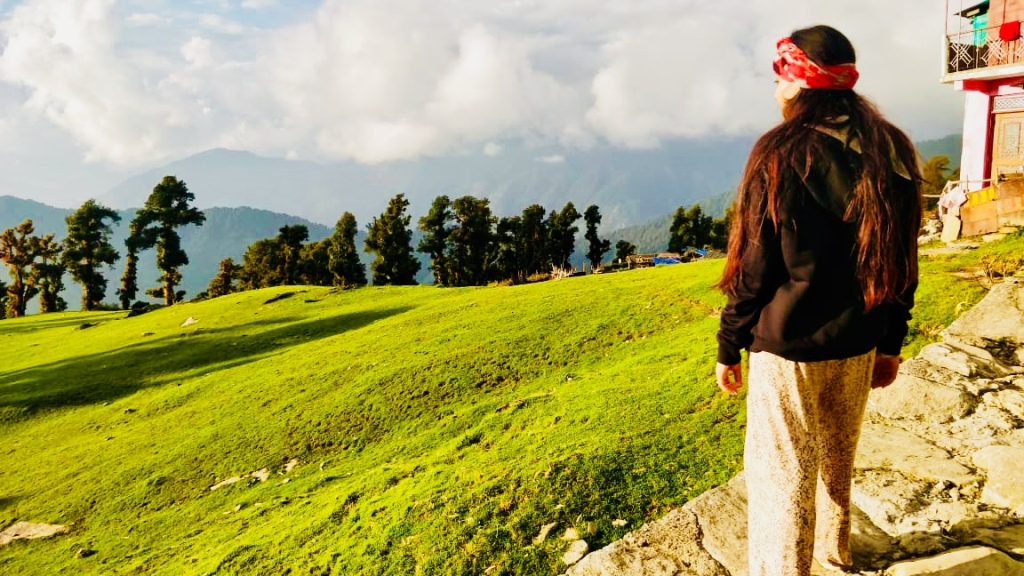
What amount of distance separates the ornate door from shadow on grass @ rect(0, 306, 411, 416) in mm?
22588

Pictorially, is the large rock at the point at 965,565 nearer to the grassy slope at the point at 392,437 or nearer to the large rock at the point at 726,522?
the large rock at the point at 726,522

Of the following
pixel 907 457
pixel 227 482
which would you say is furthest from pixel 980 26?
pixel 227 482

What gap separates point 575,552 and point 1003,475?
302 cm

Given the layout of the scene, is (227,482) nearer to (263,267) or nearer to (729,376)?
(729,376)

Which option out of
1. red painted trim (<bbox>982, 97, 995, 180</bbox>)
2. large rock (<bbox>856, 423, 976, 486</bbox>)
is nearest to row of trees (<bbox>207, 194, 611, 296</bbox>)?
red painted trim (<bbox>982, 97, 995, 180</bbox>)

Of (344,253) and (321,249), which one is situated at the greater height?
(321,249)

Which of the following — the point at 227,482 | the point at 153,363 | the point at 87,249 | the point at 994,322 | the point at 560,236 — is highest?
the point at 560,236

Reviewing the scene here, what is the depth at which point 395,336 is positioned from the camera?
57.4ft

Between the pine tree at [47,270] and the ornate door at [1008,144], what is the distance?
73.5m

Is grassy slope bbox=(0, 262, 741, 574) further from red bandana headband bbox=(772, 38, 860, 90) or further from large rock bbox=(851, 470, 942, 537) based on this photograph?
red bandana headband bbox=(772, 38, 860, 90)

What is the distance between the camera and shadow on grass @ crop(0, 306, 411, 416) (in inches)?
742

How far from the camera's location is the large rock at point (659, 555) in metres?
3.77

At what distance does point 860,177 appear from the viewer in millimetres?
2584

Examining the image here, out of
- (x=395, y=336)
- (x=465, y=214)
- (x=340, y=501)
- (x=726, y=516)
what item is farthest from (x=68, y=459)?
(x=465, y=214)
